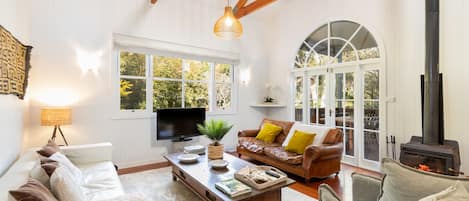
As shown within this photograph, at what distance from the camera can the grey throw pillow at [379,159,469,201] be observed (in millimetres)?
1175

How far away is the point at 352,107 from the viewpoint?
4.52 meters

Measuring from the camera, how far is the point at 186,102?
16.5 ft

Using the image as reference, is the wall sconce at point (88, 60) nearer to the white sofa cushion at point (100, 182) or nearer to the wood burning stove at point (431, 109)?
the white sofa cushion at point (100, 182)

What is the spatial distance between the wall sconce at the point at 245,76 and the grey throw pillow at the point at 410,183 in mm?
4601

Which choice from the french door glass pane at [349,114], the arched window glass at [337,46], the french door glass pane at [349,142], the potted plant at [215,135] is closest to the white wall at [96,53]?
the potted plant at [215,135]

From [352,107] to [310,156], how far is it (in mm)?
1834

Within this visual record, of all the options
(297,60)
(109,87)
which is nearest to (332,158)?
(297,60)

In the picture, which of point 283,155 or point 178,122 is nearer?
point 283,155

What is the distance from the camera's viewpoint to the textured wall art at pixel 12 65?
211 centimetres

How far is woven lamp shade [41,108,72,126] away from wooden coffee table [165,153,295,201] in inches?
63.2

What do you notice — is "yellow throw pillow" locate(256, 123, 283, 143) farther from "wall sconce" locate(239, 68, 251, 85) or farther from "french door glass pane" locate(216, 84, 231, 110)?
"wall sconce" locate(239, 68, 251, 85)

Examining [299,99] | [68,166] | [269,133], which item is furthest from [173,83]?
[299,99]

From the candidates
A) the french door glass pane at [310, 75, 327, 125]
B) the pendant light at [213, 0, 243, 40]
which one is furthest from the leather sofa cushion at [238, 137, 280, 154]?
the pendant light at [213, 0, 243, 40]

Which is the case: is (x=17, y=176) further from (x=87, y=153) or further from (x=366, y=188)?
(x=366, y=188)
